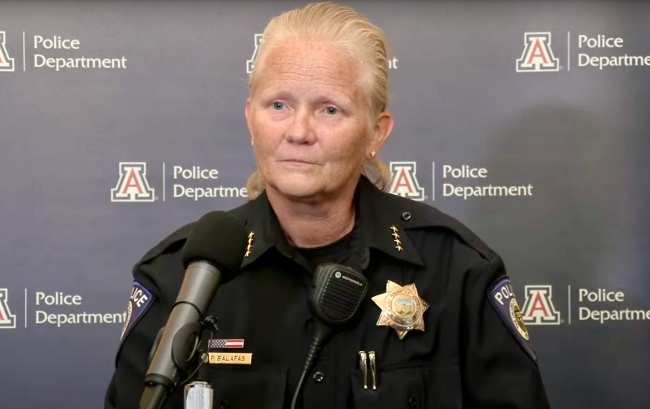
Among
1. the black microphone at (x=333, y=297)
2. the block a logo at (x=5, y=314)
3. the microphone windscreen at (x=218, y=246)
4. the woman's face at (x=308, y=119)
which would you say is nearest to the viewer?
the microphone windscreen at (x=218, y=246)

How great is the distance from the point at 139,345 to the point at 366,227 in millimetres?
458

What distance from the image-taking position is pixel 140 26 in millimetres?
2475

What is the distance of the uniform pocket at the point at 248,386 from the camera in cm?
161

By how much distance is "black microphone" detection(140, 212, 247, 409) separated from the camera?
44.1 inches

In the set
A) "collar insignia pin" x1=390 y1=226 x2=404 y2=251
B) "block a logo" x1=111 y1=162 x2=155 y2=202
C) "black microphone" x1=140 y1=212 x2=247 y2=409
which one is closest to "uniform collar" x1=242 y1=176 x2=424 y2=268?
"collar insignia pin" x1=390 y1=226 x2=404 y2=251

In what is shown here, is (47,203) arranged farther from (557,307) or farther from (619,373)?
(619,373)

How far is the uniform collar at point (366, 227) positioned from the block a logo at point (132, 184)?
73cm

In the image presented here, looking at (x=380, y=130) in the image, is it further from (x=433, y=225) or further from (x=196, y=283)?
(x=196, y=283)

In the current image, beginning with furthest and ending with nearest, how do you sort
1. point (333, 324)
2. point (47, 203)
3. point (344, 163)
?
point (47, 203), point (344, 163), point (333, 324)

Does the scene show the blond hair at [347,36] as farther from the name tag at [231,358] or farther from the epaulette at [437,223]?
the name tag at [231,358]

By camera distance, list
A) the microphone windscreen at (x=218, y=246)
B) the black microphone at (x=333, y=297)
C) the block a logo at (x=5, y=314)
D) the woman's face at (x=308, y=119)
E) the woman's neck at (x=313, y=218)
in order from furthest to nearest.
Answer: the block a logo at (x=5, y=314)
the woman's neck at (x=313, y=218)
the woman's face at (x=308, y=119)
the black microphone at (x=333, y=297)
the microphone windscreen at (x=218, y=246)

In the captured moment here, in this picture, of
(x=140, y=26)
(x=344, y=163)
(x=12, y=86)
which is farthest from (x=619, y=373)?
(x=12, y=86)

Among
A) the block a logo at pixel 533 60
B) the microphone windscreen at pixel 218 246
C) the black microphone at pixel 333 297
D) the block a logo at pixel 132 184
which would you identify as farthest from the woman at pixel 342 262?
the block a logo at pixel 533 60

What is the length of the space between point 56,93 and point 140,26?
0.27m
